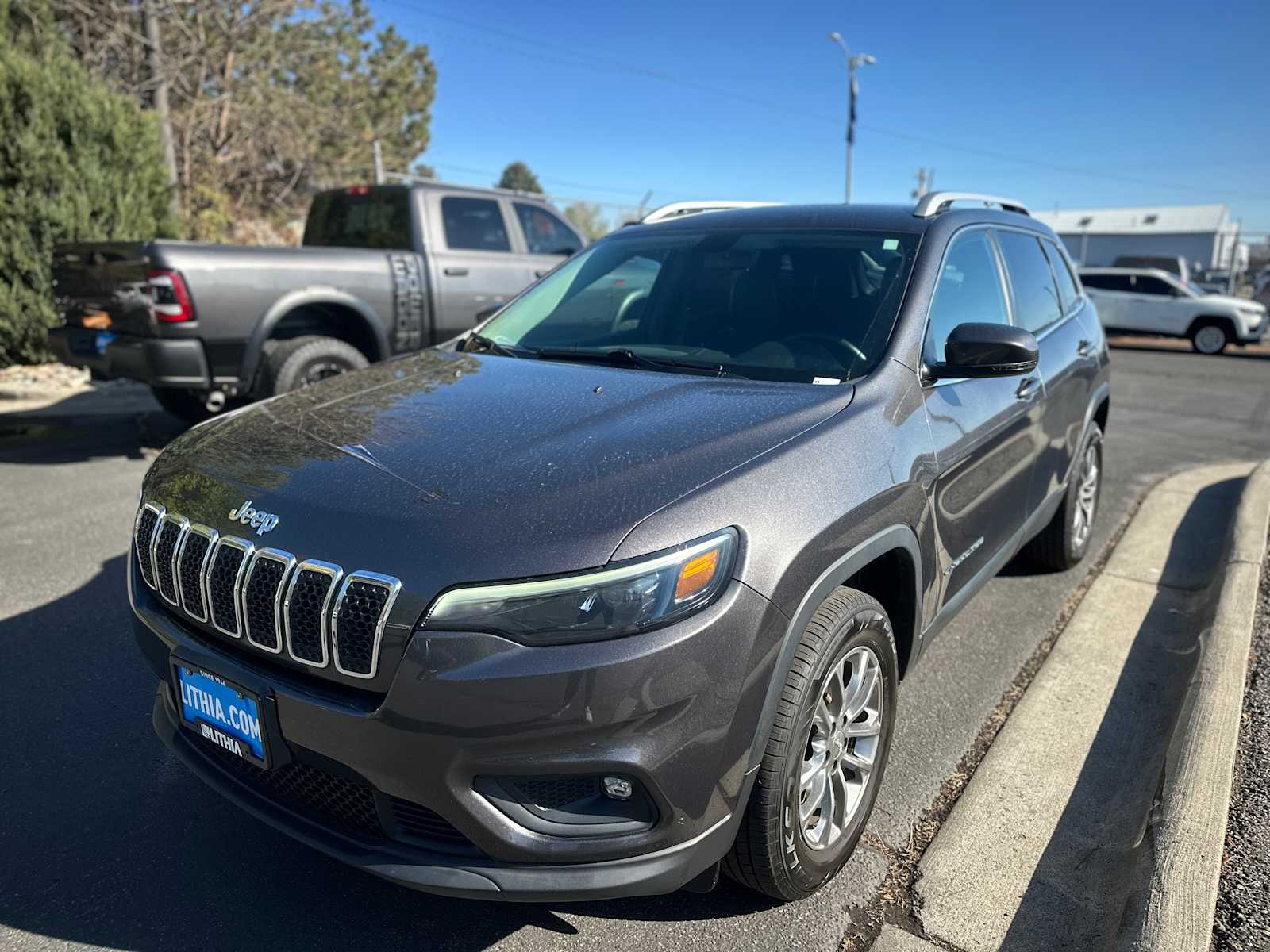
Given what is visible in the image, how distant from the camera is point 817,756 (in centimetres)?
228

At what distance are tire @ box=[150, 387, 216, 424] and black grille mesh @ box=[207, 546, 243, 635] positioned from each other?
221 inches

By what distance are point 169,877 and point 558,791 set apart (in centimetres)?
125

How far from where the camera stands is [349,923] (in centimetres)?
225

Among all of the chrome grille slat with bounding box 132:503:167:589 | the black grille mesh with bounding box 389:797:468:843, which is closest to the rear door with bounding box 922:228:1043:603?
the black grille mesh with bounding box 389:797:468:843

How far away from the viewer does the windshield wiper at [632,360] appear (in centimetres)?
291

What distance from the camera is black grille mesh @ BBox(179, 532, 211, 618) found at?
2148mm

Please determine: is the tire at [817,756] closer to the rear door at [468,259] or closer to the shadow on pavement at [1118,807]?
the shadow on pavement at [1118,807]

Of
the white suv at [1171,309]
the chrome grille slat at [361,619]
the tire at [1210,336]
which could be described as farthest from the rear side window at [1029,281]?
the tire at [1210,336]

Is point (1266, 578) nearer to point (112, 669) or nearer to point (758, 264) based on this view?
point (758, 264)

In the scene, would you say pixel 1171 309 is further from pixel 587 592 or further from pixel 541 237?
pixel 587 592

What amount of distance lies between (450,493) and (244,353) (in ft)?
15.9

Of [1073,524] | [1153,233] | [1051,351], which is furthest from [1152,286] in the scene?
[1153,233]

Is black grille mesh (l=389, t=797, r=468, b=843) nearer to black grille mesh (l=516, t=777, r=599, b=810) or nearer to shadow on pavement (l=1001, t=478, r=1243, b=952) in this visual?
black grille mesh (l=516, t=777, r=599, b=810)

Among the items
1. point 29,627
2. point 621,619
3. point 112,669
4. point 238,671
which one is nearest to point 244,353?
point 29,627
